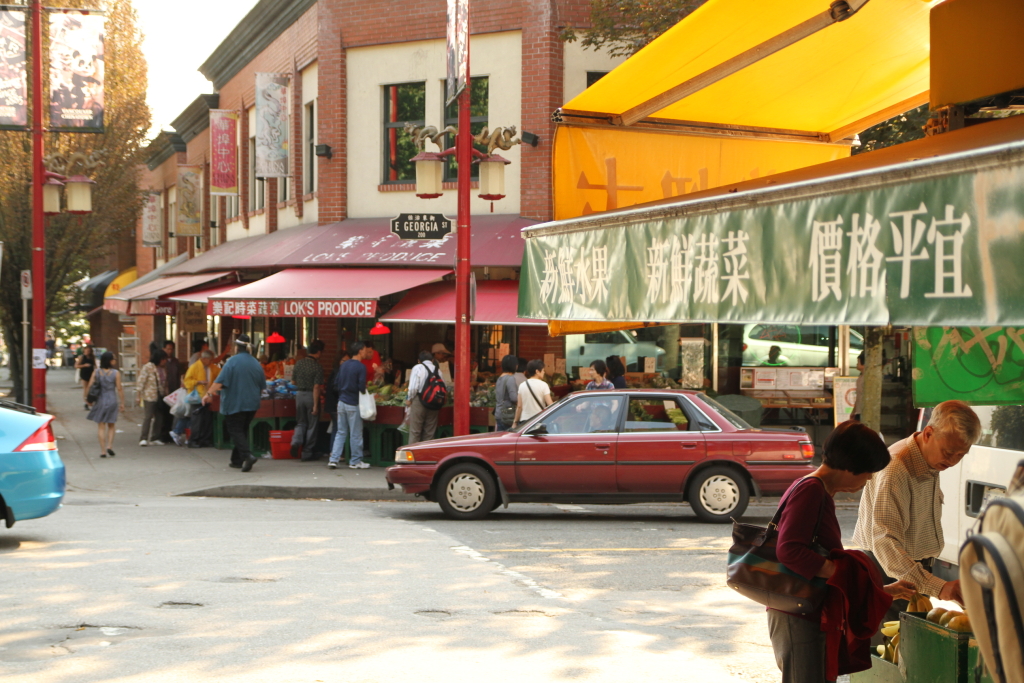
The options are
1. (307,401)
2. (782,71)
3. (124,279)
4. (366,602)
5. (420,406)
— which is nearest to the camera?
(782,71)

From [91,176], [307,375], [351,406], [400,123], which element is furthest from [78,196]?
[91,176]

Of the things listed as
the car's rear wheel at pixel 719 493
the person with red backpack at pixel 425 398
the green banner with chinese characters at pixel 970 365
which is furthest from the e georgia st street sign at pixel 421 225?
the green banner with chinese characters at pixel 970 365

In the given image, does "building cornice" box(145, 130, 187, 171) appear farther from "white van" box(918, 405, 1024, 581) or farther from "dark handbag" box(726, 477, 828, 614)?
"dark handbag" box(726, 477, 828, 614)

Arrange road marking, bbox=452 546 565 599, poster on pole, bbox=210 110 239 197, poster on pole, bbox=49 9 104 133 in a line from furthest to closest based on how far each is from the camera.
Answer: poster on pole, bbox=210 110 239 197 → poster on pole, bbox=49 9 104 133 → road marking, bbox=452 546 565 599

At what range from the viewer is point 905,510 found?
15.9 feet

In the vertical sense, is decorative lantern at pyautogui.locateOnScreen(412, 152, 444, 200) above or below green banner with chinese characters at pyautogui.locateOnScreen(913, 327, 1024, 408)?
above

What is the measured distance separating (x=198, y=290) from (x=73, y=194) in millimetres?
5622

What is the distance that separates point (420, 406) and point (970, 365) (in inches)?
437

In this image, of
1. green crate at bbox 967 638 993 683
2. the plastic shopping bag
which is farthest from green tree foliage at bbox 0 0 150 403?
green crate at bbox 967 638 993 683

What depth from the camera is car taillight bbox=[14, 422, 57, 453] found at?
9.43 metres

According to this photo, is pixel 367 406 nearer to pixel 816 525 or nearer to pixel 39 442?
pixel 39 442

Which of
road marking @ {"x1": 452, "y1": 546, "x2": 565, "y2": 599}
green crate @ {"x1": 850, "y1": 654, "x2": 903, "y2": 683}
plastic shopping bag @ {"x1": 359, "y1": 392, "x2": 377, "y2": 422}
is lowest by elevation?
road marking @ {"x1": 452, "y1": 546, "x2": 565, "y2": 599}

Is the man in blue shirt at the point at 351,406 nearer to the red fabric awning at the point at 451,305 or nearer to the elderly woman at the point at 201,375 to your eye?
the red fabric awning at the point at 451,305

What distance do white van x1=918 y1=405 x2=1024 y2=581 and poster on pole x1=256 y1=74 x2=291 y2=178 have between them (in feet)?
58.1
